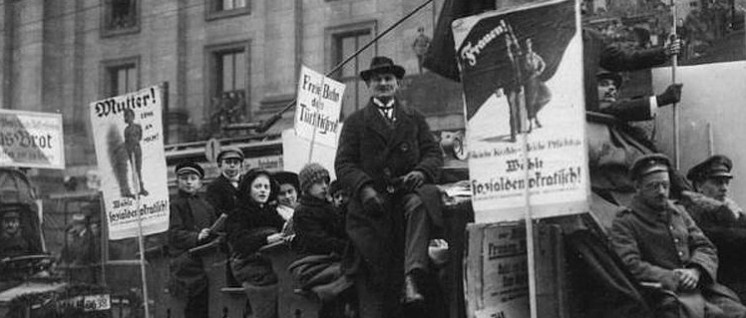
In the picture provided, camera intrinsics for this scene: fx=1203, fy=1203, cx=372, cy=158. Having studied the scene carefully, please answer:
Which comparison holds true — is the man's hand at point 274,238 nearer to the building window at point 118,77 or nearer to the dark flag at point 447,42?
the dark flag at point 447,42

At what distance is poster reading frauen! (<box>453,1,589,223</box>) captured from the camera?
689 centimetres

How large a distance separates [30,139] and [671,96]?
40.6 feet

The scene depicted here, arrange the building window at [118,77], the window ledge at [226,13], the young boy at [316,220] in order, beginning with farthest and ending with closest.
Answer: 1. the building window at [118,77]
2. the window ledge at [226,13]
3. the young boy at [316,220]

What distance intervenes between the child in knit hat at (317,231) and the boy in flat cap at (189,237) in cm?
177

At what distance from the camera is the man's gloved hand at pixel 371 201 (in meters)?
8.14

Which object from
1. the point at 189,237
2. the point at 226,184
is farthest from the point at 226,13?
the point at 189,237

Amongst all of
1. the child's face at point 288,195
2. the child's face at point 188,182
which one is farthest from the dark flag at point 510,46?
the child's face at point 188,182

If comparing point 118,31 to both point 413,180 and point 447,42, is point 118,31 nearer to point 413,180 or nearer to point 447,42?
point 447,42

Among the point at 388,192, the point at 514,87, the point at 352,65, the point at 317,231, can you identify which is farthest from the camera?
the point at 352,65

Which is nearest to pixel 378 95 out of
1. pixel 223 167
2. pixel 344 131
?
pixel 344 131

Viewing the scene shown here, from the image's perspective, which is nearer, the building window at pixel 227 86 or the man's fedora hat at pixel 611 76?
the man's fedora hat at pixel 611 76

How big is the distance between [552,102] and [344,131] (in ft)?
6.90

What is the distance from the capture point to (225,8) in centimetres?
3650

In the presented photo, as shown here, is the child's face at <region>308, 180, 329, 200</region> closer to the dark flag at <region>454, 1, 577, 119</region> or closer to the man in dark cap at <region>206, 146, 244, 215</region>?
the man in dark cap at <region>206, 146, 244, 215</region>
